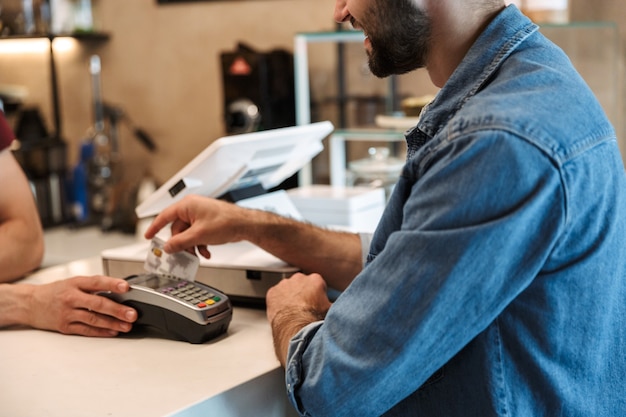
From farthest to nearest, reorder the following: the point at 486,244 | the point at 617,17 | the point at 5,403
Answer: the point at 617,17 → the point at 5,403 → the point at 486,244

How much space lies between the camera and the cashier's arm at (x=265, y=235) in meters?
1.36

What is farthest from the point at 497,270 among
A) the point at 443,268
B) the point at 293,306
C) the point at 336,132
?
the point at 336,132

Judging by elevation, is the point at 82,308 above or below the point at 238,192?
below

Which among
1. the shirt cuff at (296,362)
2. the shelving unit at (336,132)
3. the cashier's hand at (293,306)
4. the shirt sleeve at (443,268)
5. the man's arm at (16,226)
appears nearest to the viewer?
the shirt sleeve at (443,268)

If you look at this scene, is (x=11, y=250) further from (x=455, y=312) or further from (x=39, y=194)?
(x=39, y=194)

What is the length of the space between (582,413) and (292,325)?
0.39 m

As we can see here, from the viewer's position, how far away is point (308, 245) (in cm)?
144

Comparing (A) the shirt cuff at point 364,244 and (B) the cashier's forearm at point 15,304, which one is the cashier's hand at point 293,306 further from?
(B) the cashier's forearm at point 15,304

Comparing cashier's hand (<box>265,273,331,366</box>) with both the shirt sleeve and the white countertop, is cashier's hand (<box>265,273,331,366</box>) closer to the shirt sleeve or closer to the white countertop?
the white countertop

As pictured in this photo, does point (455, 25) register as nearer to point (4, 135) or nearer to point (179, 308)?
point (179, 308)

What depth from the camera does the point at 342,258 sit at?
1.46 metres

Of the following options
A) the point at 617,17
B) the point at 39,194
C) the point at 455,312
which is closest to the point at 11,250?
the point at 455,312

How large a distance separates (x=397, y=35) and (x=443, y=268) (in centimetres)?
32

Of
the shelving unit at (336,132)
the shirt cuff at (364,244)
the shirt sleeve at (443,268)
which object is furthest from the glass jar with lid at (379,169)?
the shirt sleeve at (443,268)
